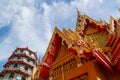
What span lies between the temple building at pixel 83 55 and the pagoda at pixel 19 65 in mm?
36700

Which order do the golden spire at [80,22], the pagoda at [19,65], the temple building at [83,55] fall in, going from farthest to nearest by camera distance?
1. the pagoda at [19,65]
2. the golden spire at [80,22]
3. the temple building at [83,55]

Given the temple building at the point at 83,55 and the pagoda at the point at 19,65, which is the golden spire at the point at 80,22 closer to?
the temple building at the point at 83,55

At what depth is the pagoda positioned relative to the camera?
48281 mm

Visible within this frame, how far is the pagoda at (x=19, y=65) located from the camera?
48.3 metres

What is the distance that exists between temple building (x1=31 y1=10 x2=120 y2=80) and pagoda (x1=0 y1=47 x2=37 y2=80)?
36.7 m

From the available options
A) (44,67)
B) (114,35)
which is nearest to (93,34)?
(114,35)

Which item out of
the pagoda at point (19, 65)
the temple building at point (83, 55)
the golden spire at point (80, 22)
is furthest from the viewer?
the pagoda at point (19, 65)

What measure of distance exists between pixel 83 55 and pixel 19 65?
43.6 meters

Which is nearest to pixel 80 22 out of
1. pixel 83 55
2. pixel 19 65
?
pixel 83 55

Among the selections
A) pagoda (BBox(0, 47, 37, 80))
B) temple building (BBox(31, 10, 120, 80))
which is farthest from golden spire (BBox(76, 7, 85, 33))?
pagoda (BBox(0, 47, 37, 80))

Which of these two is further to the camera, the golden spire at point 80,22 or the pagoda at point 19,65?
the pagoda at point 19,65

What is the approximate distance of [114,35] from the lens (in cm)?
1074

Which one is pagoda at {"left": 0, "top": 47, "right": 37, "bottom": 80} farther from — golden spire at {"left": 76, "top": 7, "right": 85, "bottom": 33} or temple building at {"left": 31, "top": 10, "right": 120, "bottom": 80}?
temple building at {"left": 31, "top": 10, "right": 120, "bottom": 80}

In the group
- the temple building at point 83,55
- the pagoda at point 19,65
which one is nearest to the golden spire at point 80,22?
the temple building at point 83,55
